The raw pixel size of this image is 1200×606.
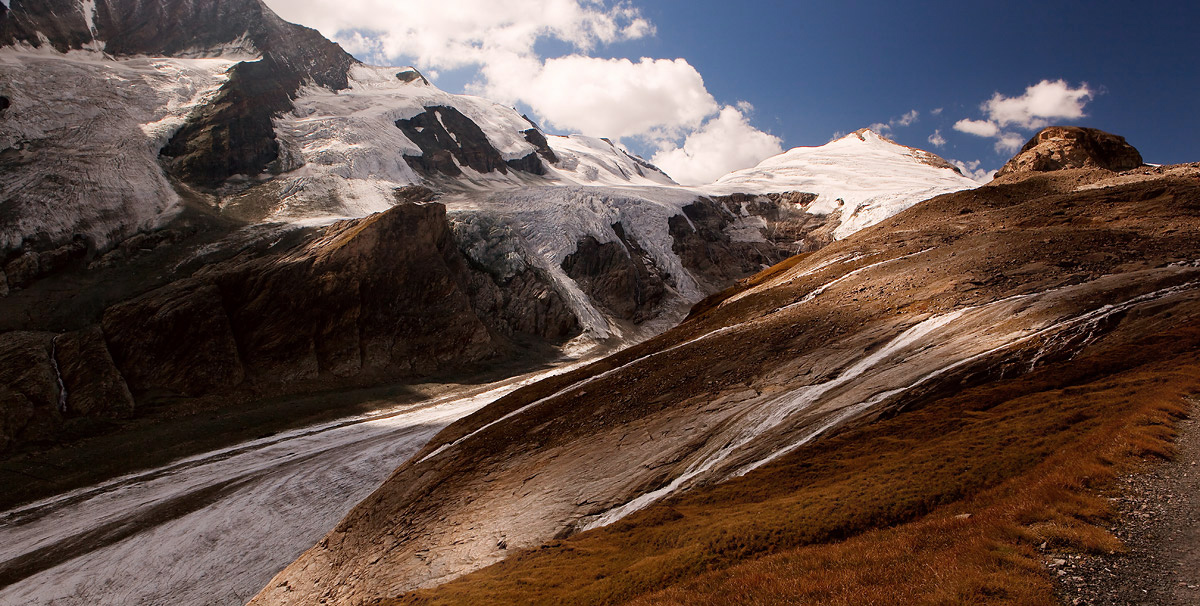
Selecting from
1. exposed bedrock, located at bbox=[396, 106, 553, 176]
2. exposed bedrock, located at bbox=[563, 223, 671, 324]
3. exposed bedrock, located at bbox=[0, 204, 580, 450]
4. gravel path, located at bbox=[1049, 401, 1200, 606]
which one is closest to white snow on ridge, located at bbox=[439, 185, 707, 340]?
exposed bedrock, located at bbox=[563, 223, 671, 324]

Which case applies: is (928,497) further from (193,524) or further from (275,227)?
(275,227)

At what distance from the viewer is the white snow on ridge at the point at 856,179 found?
90812 millimetres

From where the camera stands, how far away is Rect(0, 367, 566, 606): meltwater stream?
A: 71.5ft

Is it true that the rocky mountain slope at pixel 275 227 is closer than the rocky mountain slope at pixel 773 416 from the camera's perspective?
No

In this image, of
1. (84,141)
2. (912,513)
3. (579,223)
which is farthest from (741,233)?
(912,513)

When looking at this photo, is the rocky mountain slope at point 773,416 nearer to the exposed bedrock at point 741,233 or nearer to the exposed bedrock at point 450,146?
the exposed bedrock at point 741,233

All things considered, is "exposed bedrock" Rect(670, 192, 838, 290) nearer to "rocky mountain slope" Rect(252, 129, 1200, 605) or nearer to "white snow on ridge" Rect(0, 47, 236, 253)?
"rocky mountain slope" Rect(252, 129, 1200, 605)

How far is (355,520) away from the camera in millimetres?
19078

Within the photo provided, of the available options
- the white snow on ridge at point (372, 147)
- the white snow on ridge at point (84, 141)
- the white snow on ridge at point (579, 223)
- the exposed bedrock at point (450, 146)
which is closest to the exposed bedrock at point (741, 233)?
the white snow on ridge at point (579, 223)

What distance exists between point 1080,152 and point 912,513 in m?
39.0

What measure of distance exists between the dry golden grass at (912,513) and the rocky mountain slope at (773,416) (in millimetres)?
75

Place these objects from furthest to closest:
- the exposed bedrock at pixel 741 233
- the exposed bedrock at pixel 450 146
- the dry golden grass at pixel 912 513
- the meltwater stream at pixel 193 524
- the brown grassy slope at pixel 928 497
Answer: the exposed bedrock at pixel 450 146, the exposed bedrock at pixel 741 233, the meltwater stream at pixel 193 524, the brown grassy slope at pixel 928 497, the dry golden grass at pixel 912 513

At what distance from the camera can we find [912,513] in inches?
371

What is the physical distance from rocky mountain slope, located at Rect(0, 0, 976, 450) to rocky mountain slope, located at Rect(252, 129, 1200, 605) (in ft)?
120
